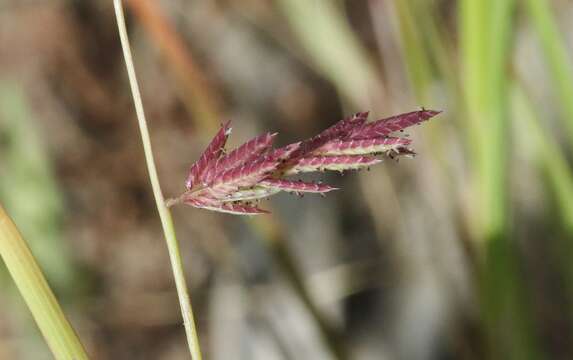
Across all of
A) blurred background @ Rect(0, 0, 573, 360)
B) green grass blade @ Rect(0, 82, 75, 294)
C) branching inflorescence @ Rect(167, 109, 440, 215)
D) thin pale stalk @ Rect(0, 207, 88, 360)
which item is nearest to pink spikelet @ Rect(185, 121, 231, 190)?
branching inflorescence @ Rect(167, 109, 440, 215)

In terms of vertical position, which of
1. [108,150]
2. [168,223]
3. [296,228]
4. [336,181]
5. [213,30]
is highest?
[213,30]

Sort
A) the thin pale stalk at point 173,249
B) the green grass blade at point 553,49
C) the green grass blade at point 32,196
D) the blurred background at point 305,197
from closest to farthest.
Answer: the thin pale stalk at point 173,249 → the green grass blade at point 553,49 → the blurred background at point 305,197 → the green grass blade at point 32,196

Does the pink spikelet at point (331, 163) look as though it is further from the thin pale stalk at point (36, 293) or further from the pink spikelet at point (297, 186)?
the thin pale stalk at point (36, 293)

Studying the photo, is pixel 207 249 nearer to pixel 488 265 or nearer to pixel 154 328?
pixel 154 328

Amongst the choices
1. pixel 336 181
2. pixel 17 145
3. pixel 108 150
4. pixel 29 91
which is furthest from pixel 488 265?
pixel 29 91

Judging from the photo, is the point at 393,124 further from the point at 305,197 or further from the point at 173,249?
the point at 305,197

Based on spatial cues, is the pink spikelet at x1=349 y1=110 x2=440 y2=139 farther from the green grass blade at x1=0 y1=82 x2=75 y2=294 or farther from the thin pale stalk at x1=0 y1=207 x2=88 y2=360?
the green grass blade at x1=0 y1=82 x2=75 y2=294

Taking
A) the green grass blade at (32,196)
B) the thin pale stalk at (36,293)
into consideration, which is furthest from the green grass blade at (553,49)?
the green grass blade at (32,196)
